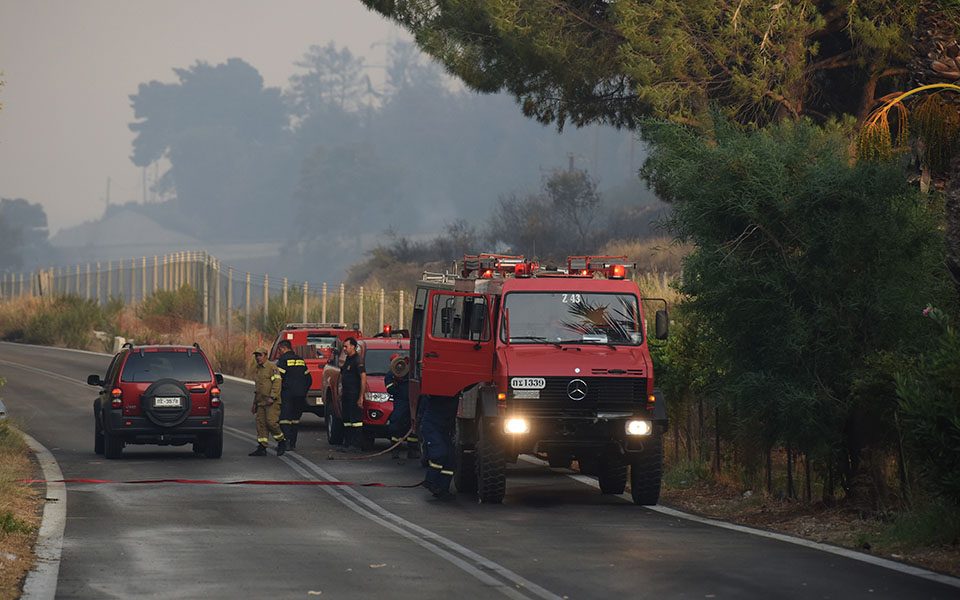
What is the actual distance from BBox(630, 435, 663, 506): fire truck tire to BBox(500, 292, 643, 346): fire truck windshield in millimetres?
1390

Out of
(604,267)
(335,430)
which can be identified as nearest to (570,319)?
(604,267)

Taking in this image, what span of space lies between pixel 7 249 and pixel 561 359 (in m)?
168

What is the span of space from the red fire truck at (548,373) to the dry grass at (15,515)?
17.0 feet

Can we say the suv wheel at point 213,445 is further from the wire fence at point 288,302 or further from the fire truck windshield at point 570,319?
the wire fence at point 288,302

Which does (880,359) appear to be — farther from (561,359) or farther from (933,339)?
(561,359)

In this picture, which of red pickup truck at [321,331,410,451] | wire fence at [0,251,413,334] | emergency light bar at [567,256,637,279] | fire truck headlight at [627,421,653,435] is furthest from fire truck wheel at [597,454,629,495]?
wire fence at [0,251,413,334]

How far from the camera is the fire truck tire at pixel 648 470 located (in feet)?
62.5

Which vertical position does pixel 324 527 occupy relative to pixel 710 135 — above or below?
below

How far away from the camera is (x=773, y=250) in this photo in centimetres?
1880

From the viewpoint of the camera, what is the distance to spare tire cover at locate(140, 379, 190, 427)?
24656 mm

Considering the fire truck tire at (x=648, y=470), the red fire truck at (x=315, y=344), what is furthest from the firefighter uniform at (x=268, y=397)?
the fire truck tire at (x=648, y=470)

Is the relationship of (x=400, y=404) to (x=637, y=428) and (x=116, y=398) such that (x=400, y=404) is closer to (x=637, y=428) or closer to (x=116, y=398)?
(x=116, y=398)

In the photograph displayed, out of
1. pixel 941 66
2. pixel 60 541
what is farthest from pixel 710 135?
pixel 60 541

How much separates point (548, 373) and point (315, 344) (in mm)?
14997
